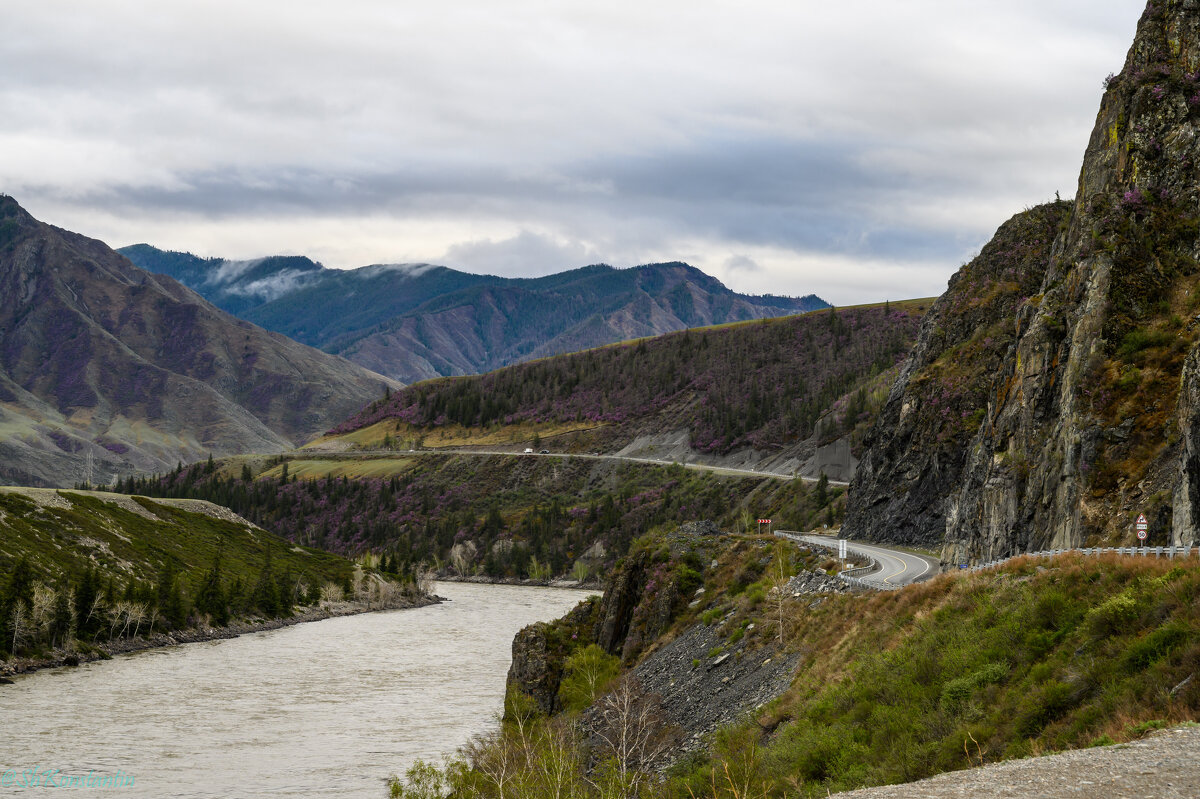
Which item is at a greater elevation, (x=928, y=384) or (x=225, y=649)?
(x=928, y=384)

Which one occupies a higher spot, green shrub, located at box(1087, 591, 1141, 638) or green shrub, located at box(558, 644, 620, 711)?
green shrub, located at box(1087, 591, 1141, 638)

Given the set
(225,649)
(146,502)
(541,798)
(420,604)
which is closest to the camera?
(541,798)

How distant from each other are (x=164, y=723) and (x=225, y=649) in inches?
1536

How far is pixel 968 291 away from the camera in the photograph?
294 ft

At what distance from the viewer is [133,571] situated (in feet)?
387

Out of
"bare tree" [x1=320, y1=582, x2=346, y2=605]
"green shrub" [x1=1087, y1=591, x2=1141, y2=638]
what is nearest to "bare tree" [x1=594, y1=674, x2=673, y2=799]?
"green shrub" [x1=1087, y1=591, x2=1141, y2=638]

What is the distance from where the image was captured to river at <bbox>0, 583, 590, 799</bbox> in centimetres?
4919

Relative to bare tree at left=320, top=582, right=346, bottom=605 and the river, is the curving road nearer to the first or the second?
the river

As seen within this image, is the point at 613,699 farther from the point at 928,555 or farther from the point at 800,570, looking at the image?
the point at 928,555

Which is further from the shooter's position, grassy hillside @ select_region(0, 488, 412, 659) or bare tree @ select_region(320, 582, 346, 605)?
bare tree @ select_region(320, 582, 346, 605)

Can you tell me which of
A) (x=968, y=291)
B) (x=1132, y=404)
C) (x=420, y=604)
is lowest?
(x=420, y=604)

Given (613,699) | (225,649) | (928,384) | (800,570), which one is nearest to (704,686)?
(613,699)

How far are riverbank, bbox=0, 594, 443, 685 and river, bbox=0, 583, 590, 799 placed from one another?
2065mm

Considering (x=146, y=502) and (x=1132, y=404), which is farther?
(x=146, y=502)
